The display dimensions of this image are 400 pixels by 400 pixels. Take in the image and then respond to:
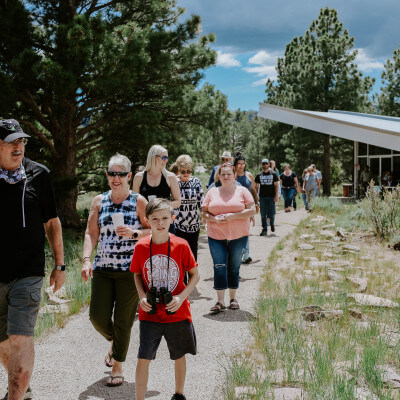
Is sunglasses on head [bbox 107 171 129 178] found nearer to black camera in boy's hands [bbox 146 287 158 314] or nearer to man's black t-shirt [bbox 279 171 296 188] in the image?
black camera in boy's hands [bbox 146 287 158 314]

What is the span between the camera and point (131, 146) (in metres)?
13.2

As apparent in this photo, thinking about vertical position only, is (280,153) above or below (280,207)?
above

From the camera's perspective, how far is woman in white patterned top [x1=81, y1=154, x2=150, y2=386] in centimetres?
367

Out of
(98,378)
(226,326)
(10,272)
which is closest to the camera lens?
(10,272)

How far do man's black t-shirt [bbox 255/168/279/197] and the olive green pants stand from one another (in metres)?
7.24

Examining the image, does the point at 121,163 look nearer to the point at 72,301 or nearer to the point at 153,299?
the point at 153,299

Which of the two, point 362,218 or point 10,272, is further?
point 362,218

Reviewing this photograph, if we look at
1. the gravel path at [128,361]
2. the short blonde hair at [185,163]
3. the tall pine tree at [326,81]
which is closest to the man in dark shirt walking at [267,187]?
the gravel path at [128,361]

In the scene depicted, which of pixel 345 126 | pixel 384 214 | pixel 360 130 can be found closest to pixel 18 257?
pixel 384 214

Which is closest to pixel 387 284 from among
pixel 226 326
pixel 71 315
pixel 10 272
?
pixel 226 326

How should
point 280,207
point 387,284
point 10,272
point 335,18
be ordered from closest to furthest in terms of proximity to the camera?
1. point 10,272
2. point 387,284
3. point 280,207
4. point 335,18

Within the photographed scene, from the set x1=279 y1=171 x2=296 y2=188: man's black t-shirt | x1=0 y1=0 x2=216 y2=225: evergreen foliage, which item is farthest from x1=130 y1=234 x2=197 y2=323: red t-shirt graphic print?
x1=279 y1=171 x2=296 y2=188: man's black t-shirt

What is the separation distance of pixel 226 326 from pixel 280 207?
15.3 m

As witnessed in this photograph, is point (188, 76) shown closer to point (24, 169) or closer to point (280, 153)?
point (24, 169)
